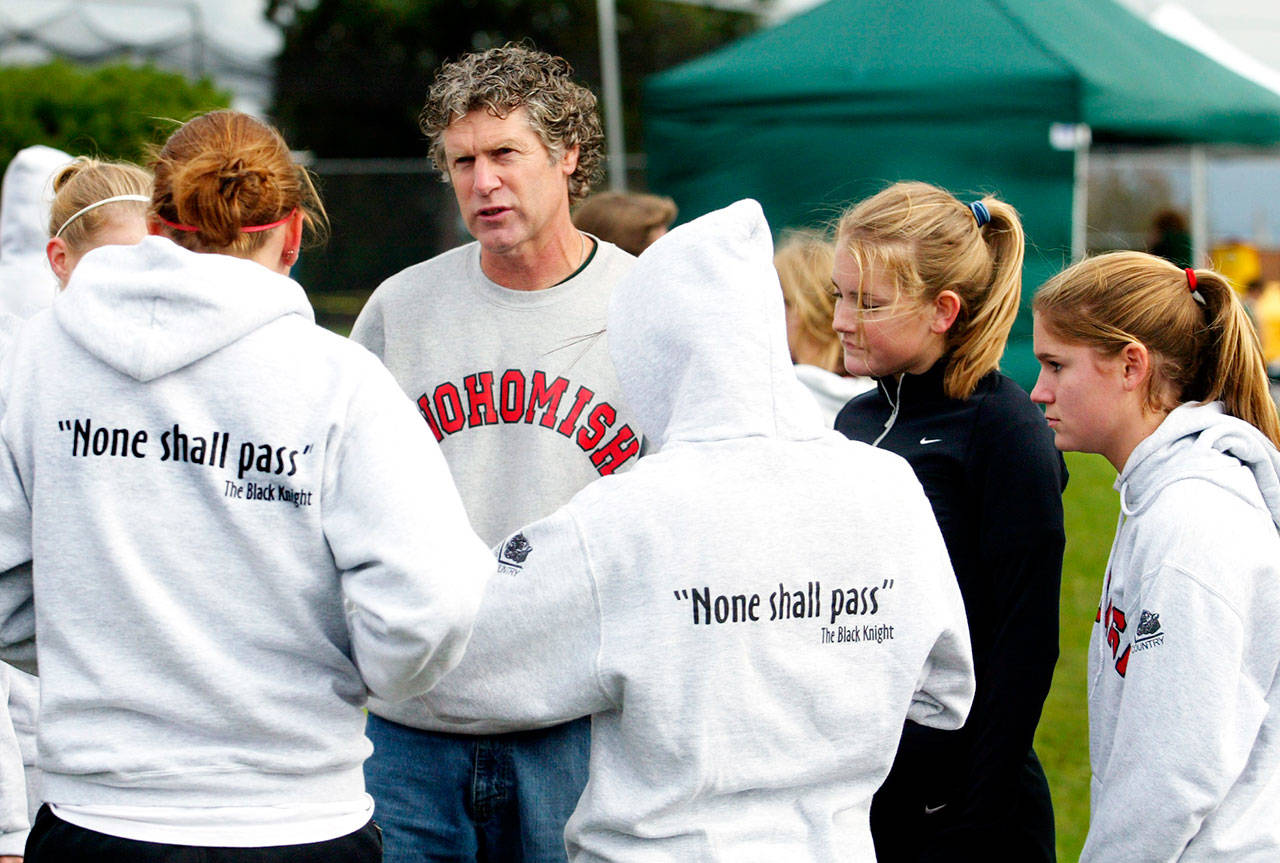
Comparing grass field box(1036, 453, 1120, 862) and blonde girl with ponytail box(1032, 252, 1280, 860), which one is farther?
grass field box(1036, 453, 1120, 862)

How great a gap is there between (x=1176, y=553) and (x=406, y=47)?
28190 mm

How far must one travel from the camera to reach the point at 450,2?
29016 millimetres

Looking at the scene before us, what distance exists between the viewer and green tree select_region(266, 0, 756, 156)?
2575 centimetres

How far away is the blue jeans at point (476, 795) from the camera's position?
2.52 metres

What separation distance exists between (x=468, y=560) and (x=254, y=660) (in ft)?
1.09

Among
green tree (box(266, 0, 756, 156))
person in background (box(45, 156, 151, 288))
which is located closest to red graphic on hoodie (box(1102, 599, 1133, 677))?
person in background (box(45, 156, 151, 288))

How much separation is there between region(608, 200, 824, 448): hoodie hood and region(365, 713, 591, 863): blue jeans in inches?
32.0

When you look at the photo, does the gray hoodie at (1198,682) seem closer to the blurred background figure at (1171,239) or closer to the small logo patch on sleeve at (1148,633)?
the small logo patch on sleeve at (1148,633)

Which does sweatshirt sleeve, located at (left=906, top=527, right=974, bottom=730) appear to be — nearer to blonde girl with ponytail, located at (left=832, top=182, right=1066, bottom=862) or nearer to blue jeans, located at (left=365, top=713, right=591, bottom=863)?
blonde girl with ponytail, located at (left=832, top=182, right=1066, bottom=862)

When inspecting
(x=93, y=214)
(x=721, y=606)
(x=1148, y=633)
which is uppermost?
(x=93, y=214)

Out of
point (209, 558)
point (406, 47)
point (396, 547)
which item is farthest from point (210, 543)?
point (406, 47)

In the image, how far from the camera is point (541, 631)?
1865 mm

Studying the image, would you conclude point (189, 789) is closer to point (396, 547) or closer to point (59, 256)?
point (396, 547)

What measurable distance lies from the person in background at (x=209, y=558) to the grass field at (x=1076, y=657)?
111 inches
